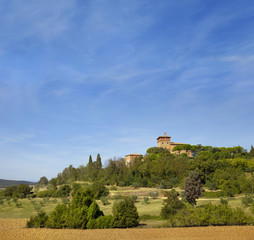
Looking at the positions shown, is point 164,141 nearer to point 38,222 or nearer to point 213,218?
point 213,218

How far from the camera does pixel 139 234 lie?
44.2ft

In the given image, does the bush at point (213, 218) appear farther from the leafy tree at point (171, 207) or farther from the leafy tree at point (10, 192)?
the leafy tree at point (10, 192)

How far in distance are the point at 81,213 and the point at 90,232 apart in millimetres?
1719

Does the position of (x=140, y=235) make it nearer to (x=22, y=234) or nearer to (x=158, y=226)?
(x=158, y=226)

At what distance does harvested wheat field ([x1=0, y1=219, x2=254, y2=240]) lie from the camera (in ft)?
41.7

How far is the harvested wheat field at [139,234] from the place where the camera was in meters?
12.7

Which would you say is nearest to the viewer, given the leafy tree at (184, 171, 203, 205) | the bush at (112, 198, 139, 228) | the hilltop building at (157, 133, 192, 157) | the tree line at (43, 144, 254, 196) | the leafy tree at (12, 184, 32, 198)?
the bush at (112, 198, 139, 228)

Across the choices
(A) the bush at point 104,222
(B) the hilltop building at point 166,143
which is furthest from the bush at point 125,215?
(B) the hilltop building at point 166,143

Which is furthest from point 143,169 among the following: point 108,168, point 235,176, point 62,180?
point 62,180

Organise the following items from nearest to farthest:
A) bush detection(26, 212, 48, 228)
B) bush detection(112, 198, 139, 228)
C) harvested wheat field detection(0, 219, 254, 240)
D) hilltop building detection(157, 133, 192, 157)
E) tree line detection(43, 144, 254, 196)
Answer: harvested wheat field detection(0, 219, 254, 240) < bush detection(112, 198, 139, 228) < bush detection(26, 212, 48, 228) < tree line detection(43, 144, 254, 196) < hilltop building detection(157, 133, 192, 157)

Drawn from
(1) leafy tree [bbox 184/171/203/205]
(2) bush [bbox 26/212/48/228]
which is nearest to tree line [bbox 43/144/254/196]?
(1) leafy tree [bbox 184/171/203/205]

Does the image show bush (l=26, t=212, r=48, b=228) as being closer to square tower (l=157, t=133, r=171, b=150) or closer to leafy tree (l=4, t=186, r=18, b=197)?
leafy tree (l=4, t=186, r=18, b=197)

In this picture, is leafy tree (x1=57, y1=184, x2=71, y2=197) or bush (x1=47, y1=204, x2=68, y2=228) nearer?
bush (x1=47, y1=204, x2=68, y2=228)

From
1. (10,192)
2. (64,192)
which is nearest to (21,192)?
(10,192)
